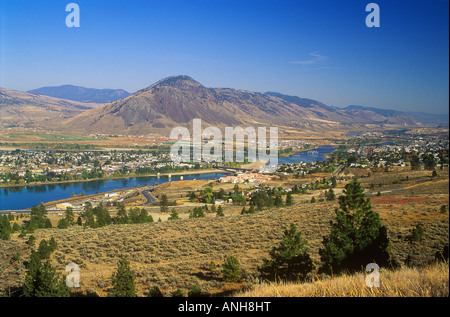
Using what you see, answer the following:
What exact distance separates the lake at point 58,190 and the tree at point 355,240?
32296 mm

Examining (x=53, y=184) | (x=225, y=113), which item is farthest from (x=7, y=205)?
(x=225, y=113)

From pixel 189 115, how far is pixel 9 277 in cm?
13392

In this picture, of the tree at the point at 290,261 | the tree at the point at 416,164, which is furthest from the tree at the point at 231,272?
the tree at the point at 416,164

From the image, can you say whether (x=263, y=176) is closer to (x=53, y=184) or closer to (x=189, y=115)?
(x=53, y=184)

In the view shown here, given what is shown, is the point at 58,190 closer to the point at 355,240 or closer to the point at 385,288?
the point at 355,240

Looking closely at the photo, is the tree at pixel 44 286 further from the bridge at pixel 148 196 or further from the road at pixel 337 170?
the road at pixel 337 170

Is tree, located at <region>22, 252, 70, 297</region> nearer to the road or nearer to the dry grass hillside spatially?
the dry grass hillside

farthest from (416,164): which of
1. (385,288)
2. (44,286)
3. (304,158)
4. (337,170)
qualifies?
(44,286)

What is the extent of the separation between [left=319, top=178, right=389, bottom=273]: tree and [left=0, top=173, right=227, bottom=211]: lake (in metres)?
32.3

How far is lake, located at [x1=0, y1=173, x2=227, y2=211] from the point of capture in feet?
104

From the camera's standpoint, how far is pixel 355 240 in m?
4.89

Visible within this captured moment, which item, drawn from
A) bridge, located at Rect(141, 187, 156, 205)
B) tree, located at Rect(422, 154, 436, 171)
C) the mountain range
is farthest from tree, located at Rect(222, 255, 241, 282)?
the mountain range

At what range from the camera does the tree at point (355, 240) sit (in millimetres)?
4750

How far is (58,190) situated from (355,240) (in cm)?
4071
